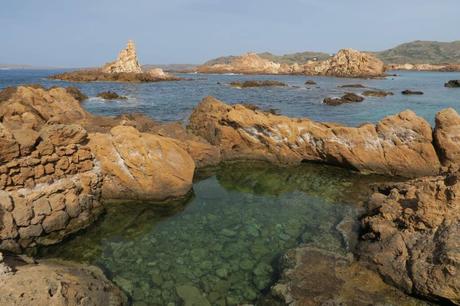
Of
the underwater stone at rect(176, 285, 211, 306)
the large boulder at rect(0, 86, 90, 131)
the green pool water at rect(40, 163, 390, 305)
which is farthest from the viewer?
the large boulder at rect(0, 86, 90, 131)

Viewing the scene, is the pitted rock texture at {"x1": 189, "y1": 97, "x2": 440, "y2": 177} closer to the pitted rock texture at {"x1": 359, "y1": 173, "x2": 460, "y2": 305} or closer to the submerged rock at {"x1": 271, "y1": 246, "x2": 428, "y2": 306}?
the pitted rock texture at {"x1": 359, "y1": 173, "x2": 460, "y2": 305}

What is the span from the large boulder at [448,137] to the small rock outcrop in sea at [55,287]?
14624 millimetres

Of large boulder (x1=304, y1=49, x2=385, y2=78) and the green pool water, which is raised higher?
large boulder (x1=304, y1=49, x2=385, y2=78)

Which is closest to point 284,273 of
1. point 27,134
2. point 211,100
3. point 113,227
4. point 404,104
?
point 113,227

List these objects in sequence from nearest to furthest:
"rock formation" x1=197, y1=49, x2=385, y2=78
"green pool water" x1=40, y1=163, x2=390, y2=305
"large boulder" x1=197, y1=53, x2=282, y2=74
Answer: "green pool water" x1=40, y1=163, x2=390, y2=305, "rock formation" x1=197, y1=49, x2=385, y2=78, "large boulder" x1=197, y1=53, x2=282, y2=74

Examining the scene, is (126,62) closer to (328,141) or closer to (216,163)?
(216,163)

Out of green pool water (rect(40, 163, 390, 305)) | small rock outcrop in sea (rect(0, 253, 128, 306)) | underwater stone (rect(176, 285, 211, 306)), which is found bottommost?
underwater stone (rect(176, 285, 211, 306))

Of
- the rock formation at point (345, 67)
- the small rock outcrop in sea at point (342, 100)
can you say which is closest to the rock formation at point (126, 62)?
the rock formation at point (345, 67)

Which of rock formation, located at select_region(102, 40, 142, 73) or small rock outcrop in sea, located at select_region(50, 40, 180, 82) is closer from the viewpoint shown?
small rock outcrop in sea, located at select_region(50, 40, 180, 82)

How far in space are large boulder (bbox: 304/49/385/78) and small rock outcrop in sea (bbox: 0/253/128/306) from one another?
354ft

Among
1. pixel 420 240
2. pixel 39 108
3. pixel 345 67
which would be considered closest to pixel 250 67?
pixel 345 67

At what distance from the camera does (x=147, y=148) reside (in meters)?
13.5

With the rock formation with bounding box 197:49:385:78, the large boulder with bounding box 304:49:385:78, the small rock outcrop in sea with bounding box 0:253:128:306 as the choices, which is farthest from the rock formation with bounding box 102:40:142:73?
the small rock outcrop in sea with bounding box 0:253:128:306

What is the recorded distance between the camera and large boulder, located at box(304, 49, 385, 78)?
109m
